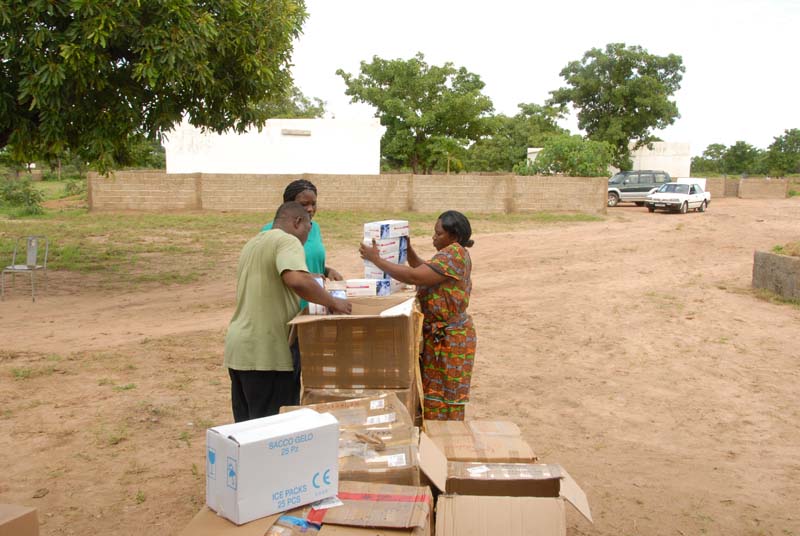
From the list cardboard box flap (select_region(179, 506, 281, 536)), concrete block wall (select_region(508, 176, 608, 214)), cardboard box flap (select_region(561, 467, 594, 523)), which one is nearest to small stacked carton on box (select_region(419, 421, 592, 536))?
cardboard box flap (select_region(561, 467, 594, 523))

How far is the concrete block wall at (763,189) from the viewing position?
127 feet

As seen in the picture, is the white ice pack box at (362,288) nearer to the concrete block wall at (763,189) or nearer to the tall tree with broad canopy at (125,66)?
the tall tree with broad canopy at (125,66)

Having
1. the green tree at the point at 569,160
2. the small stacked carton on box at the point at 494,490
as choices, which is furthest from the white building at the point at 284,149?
the small stacked carton on box at the point at 494,490

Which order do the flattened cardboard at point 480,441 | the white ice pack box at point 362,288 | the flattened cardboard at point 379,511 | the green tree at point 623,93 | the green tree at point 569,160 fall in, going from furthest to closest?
the green tree at point 623,93, the green tree at point 569,160, the white ice pack box at point 362,288, the flattened cardboard at point 480,441, the flattened cardboard at point 379,511

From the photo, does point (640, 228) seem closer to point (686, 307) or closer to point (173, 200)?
point (686, 307)

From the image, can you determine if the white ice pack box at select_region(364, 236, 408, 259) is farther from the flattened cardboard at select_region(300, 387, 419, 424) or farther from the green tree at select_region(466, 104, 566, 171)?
the green tree at select_region(466, 104, 566, 171)

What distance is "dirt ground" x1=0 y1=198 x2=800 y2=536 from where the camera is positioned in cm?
412

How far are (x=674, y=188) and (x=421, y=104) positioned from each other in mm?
12323

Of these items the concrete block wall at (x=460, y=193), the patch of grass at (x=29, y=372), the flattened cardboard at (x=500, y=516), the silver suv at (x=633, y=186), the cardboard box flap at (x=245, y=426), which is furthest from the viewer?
the silver suv at (x=633, y=186)

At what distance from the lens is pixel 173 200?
22.2 m

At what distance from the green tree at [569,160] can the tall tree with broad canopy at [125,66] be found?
708 inches

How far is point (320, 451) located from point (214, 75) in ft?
27.8

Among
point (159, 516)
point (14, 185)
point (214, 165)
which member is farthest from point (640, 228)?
point (14, 185)

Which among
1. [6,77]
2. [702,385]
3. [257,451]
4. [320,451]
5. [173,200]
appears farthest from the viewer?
[173,200]
